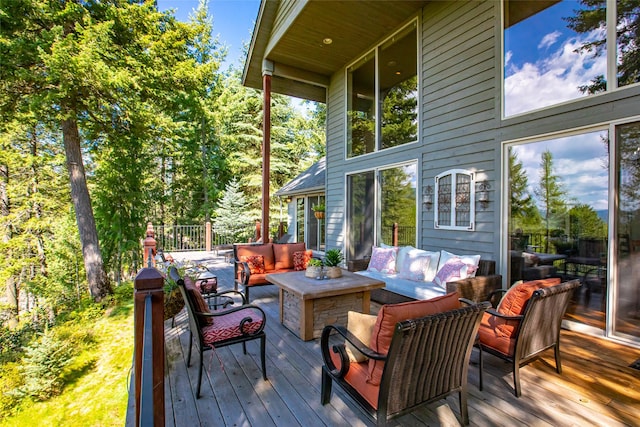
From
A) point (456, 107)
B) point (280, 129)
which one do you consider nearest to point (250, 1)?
point (280, 129)

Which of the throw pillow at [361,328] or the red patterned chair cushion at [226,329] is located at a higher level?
the throw pillow at [361,328]

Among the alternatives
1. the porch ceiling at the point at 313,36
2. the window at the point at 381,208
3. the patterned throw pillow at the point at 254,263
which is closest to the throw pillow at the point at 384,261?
the window at the point at 381,208

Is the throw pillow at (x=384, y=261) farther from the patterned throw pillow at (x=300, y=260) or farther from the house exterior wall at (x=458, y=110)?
the patterned throw pillow at (x=300, y=260)

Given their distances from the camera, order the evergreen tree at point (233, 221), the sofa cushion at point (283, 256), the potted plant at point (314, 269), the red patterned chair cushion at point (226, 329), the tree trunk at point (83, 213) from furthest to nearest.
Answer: the evergreen tree at point (233, 221) < the tree trunk at point (83, 213) < the sofa cushion at point (283, 256) < the potted plant at point (314, 269) < the red patterned chair cushion at point (226, 329)

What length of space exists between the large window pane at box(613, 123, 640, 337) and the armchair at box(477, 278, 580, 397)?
1.43 meters

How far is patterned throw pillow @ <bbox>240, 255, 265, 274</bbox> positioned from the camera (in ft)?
16.4

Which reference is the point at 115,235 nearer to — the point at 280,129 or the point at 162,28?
the point at 162,28

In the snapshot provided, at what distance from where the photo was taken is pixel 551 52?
12.5ft

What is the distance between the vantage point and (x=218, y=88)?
1670cm

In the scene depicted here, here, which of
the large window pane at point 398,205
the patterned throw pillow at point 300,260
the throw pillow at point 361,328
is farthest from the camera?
the large window pane at point 398,205

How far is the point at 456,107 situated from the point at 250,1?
1483 cm

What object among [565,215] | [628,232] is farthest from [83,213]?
[628,232]

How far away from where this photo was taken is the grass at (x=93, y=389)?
327cm

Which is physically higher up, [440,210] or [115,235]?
[440,210]
